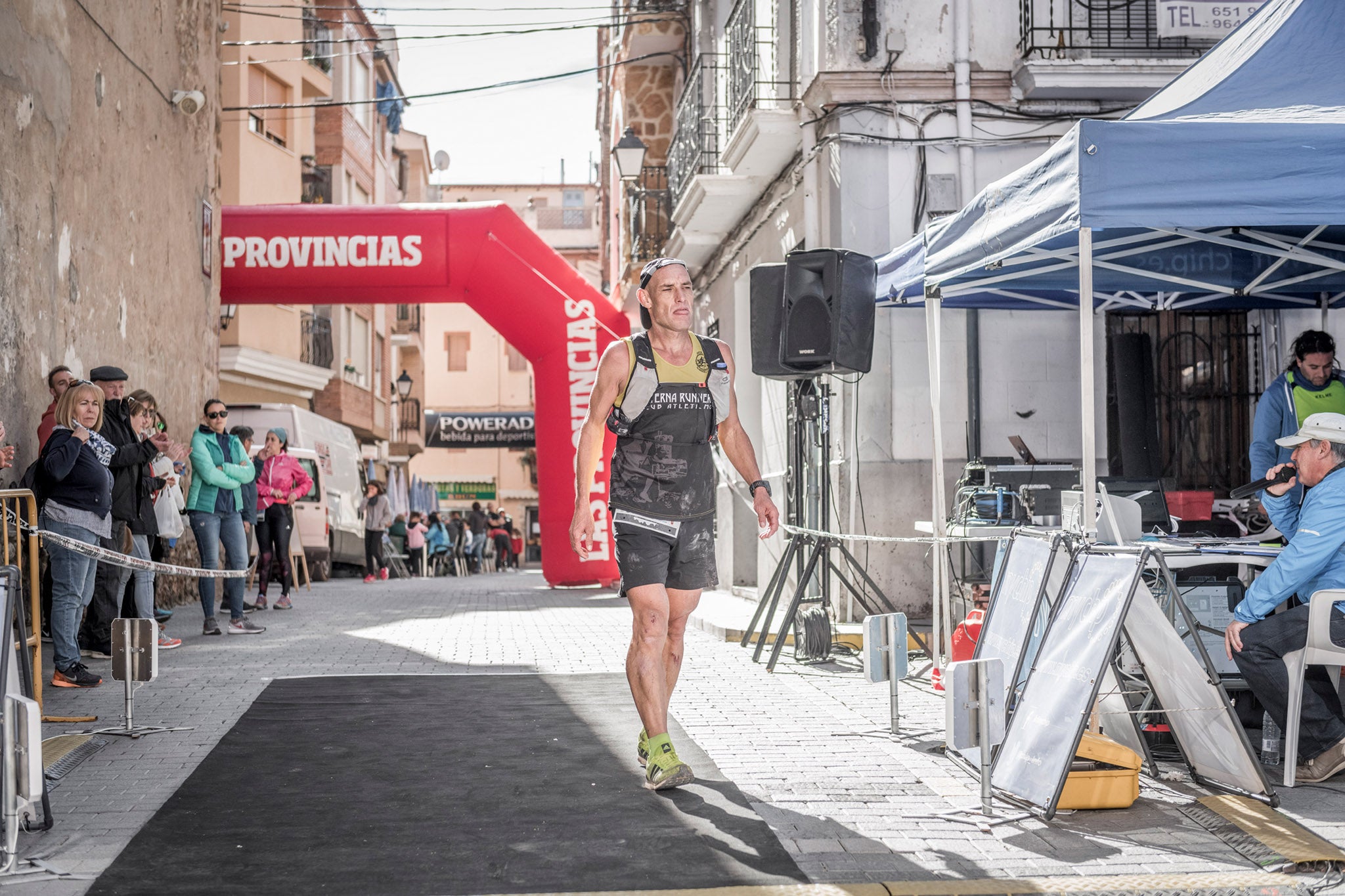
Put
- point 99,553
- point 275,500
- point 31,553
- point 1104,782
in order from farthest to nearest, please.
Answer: point 275,500 < point 99,553 < point 31,553 < point 1104,782

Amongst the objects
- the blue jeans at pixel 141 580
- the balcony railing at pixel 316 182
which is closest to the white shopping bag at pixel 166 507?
the blue jeans at pixel 141 580

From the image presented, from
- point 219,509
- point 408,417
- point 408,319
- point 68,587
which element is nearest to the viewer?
point 68,587

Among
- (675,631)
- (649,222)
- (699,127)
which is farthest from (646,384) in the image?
(649,222)

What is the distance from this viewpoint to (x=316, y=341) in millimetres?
29719

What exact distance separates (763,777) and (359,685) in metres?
3.44

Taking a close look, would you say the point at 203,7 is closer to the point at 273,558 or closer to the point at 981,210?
the point at 273,558

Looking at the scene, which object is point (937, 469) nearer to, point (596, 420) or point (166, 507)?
point (596, 420)

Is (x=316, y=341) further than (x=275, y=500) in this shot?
Yes

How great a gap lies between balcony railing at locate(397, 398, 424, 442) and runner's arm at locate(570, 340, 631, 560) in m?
41.3

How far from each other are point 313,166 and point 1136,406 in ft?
74.4

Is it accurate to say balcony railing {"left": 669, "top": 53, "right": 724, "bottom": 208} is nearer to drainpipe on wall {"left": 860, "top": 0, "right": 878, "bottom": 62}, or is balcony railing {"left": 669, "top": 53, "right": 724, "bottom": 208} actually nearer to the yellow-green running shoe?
drainpipe on wall {"left": 860, "top": 0, "right": 878, "bottom": 62}

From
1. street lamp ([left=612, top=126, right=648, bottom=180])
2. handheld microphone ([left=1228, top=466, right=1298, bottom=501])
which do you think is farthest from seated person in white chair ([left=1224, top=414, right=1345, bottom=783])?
street lamp ([left=612, top=126, right=648, bottom=180])

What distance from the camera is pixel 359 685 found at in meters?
8.36

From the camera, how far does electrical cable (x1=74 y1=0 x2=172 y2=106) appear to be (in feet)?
38.8
